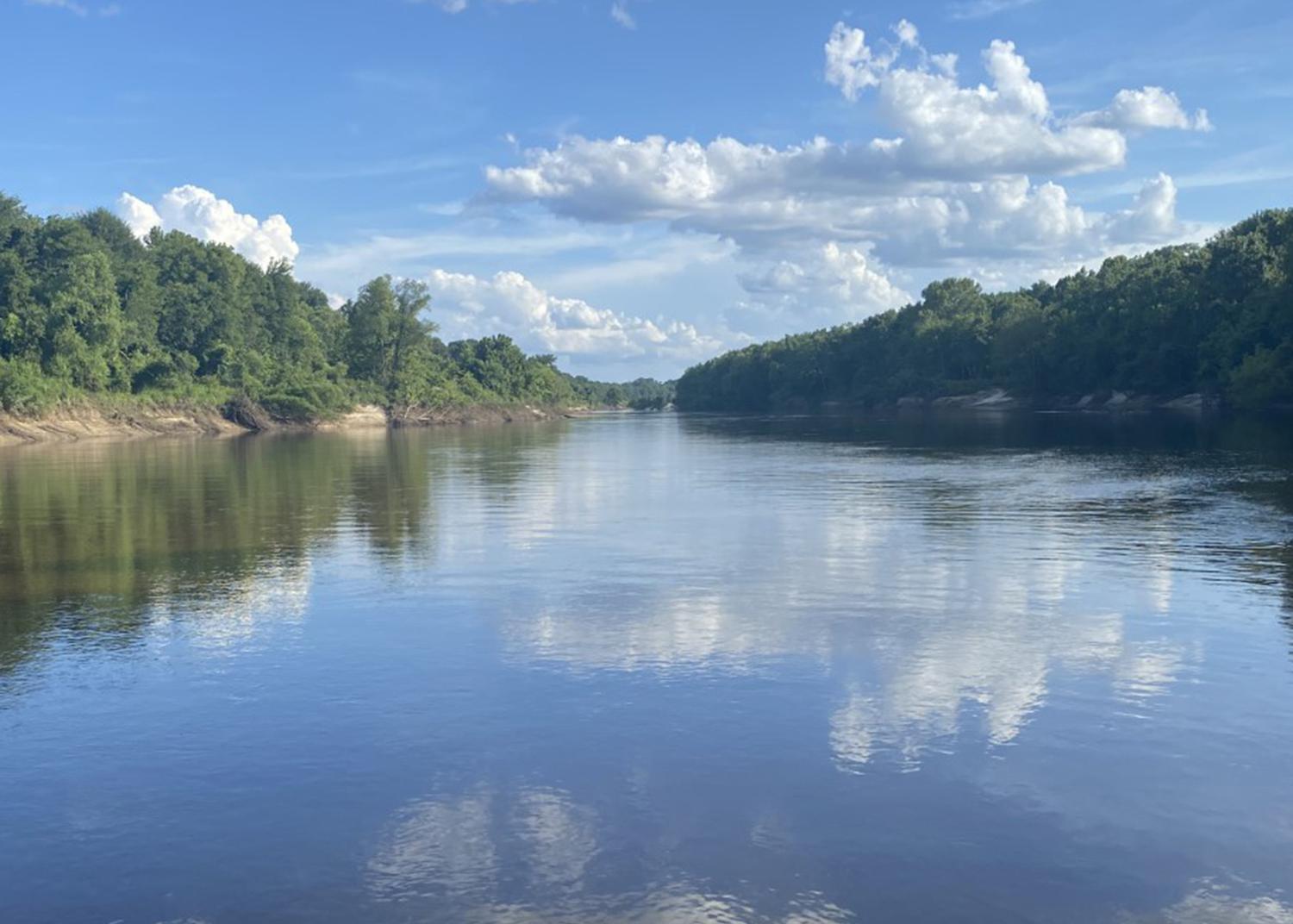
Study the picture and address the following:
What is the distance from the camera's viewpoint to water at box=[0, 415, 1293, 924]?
9898mm

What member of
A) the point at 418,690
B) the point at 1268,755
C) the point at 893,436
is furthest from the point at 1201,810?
the point at 893,436

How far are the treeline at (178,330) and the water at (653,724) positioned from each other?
9653cm

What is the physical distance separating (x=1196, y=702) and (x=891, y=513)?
21.3 metres

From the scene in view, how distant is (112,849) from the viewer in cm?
1073

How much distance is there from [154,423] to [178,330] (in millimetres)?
28074

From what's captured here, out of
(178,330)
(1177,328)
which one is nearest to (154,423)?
(178,330)

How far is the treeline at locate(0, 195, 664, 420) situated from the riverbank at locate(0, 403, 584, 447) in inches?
60.7

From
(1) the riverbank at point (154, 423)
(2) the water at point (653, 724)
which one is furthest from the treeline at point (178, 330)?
(2) the water at point (653, 724)

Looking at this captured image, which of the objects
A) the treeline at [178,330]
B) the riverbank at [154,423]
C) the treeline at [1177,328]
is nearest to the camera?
the riverbank at [154,423]

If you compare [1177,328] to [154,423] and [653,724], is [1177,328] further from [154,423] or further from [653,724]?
[653,724]

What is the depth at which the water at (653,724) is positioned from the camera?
9.90 m

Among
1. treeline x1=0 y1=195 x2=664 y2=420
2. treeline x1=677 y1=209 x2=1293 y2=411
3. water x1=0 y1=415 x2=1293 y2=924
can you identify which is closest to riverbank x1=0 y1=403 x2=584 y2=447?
treeline x1=0 y1=195 x2=664 y2=420

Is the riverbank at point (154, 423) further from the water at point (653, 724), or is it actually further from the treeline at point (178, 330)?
the water at point (653, 724)

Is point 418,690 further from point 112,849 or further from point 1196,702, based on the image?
point 1196,702
